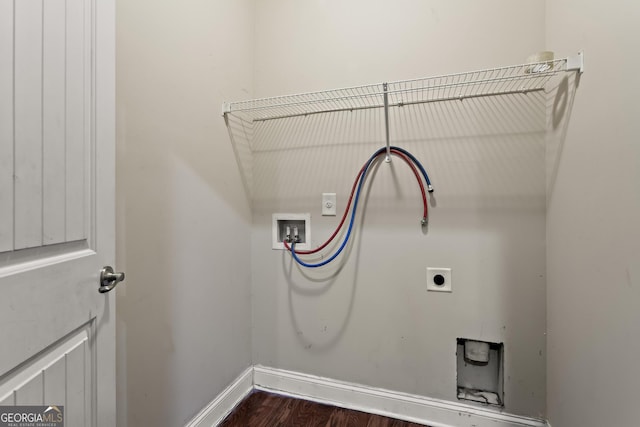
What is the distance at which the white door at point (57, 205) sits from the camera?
54 cm

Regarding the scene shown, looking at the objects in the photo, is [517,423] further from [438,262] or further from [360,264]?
[360,264]

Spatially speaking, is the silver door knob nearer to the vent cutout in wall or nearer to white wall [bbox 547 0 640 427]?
white wall [bbox 547 0 640 427]

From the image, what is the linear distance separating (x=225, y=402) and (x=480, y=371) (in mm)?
1309

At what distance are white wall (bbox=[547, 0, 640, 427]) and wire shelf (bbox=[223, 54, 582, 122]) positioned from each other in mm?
141

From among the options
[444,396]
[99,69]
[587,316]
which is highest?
[99,69]

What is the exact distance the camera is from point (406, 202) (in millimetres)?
1459

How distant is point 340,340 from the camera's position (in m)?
1.59

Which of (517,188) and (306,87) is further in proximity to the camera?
(306,87)

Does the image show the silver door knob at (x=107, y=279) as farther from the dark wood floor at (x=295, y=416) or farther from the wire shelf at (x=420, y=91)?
the dark wood floor at (x=295, y=416)

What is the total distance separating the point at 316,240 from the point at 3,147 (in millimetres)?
1263

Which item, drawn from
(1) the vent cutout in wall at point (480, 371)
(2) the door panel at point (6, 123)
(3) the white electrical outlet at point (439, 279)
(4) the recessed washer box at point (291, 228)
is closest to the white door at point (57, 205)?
(2) the door panel at point (6, 123)

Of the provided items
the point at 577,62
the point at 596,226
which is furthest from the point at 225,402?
the point at 577,62

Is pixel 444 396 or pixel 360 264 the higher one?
pixel 360 264

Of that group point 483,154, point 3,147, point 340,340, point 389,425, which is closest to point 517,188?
point 483,154
